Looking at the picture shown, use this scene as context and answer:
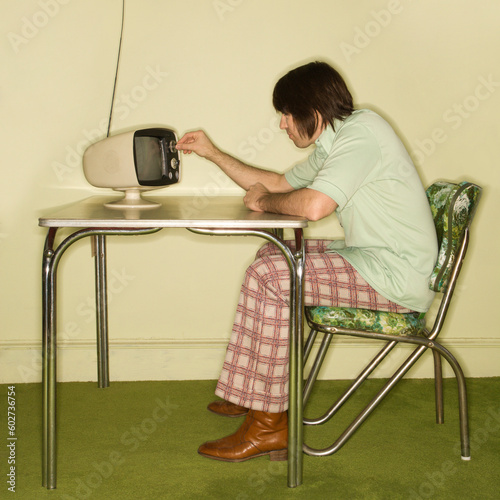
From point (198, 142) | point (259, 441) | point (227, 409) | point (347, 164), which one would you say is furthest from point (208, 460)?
point (198, 142)

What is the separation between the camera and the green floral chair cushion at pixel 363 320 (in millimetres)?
1746

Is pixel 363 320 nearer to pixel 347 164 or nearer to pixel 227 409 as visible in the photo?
pixel 347 164

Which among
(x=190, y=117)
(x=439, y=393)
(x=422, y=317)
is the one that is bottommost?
(x=439, y=393)

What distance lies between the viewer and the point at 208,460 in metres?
1.87

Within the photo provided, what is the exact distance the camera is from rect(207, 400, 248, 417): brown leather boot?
221 cm

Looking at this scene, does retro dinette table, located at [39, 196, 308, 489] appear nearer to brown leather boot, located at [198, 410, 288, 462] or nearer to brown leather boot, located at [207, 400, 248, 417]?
brown leather boot, located at [198, 410, 288, 462]

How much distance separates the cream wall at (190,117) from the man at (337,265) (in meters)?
0.60

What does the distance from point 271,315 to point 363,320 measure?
25 centimetres

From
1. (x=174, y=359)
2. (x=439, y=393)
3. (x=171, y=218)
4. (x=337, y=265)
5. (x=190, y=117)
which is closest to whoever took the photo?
(x=171, y=218)

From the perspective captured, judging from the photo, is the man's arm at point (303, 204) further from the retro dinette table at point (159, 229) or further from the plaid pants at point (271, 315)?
the plaid pants at point (271, 315)

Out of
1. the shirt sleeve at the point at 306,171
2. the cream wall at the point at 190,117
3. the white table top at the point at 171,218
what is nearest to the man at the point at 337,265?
the white table top at the point at 171,218

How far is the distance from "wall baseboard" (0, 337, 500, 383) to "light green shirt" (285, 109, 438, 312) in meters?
0.81

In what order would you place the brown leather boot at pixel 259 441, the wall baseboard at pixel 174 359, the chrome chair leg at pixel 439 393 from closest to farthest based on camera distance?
the brown leather boot at pixel 259 441 < the chrome chair leg at pixel 439 393 < the wall baseboard at pixel 174 359

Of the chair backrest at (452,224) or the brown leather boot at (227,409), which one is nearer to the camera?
the chair backrest at (452,224)
